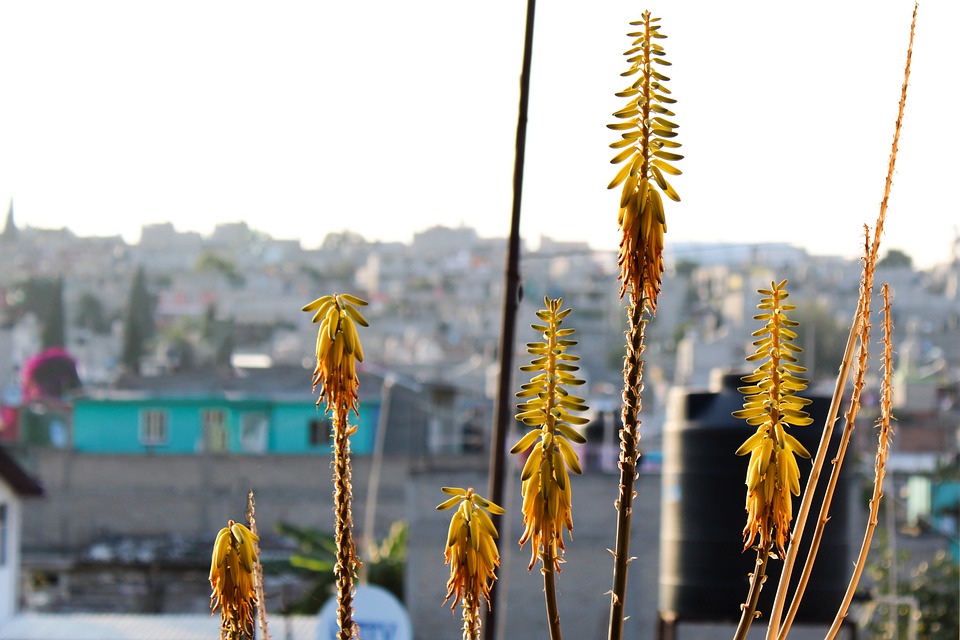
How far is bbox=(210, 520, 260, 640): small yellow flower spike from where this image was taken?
6.75 feet

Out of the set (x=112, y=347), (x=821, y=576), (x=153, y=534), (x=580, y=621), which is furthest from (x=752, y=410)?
(x=112, y=347)

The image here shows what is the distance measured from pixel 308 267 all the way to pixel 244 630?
449 feet

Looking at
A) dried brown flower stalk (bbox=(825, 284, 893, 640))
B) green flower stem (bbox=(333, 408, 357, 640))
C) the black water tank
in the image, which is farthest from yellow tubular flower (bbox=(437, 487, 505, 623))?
the black water tank

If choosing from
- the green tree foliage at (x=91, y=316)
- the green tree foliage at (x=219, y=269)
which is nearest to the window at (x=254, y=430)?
the green tree foliage at (x=91, y=316)

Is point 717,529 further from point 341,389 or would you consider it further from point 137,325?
point 137,325

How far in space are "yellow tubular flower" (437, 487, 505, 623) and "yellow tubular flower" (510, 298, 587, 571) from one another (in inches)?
1.7

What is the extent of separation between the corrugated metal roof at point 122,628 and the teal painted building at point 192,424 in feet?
81.8

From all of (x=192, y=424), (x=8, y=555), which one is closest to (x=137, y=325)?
(x=192, y=424)

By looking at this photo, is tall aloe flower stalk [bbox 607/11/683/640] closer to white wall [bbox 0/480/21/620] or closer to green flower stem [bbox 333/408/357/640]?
green flower stem [bbox 333/408/357/640]

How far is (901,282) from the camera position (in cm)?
9969

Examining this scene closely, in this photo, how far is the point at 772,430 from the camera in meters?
1.97

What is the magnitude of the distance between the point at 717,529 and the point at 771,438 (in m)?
7.66

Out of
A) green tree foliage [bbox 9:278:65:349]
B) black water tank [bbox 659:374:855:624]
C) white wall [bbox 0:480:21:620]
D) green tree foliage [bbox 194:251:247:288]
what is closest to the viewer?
black water tank [bbox 659:374:855:624]

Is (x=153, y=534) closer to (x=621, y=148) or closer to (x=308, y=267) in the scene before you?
(x=621, y=148)
